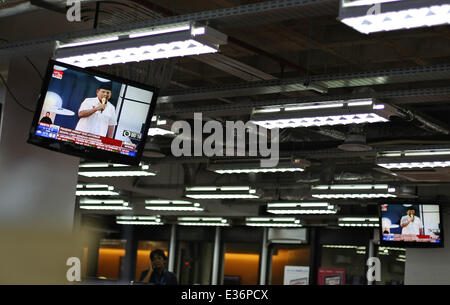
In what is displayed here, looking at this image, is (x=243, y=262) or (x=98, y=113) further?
(x=243, y=262)

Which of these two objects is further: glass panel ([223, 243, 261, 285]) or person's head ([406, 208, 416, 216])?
glass panel ([223, 243, 261, 285])

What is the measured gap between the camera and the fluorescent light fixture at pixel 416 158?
30.9ft

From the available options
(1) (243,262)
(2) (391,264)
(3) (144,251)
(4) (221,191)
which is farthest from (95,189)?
(3) (144,251)

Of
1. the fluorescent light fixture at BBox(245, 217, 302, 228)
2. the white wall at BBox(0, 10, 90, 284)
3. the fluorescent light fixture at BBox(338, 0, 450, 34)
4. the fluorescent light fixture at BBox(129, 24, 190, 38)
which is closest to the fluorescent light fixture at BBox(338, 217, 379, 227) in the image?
the fluorescent light fixture at BBox(245, 217, 302, 228)

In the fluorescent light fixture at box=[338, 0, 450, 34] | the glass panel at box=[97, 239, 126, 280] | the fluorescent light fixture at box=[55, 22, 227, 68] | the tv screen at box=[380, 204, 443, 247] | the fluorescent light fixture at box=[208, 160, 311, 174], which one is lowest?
the glass panel at box=[97, 239, 126, 280]

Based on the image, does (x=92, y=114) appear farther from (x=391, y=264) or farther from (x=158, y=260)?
(x=391, y=264)

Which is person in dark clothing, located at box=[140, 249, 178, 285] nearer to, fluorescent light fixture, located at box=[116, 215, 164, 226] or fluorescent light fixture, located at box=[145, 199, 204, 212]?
fluorescent light fixture, located at box=[145, 199, 204, 212]

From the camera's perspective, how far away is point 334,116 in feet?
23.4

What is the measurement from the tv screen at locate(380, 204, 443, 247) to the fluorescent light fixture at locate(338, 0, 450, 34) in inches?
406

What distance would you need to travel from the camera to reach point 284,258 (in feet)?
75.8

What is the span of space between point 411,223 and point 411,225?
0.12ft

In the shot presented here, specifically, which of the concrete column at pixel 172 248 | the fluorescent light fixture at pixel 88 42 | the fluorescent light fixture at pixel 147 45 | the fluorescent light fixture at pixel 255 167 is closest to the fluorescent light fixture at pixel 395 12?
the fluorescent light fixture at pixel 147 45

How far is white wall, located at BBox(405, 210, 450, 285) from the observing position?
49.2ft

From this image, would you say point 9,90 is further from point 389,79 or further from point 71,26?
point 389,79
